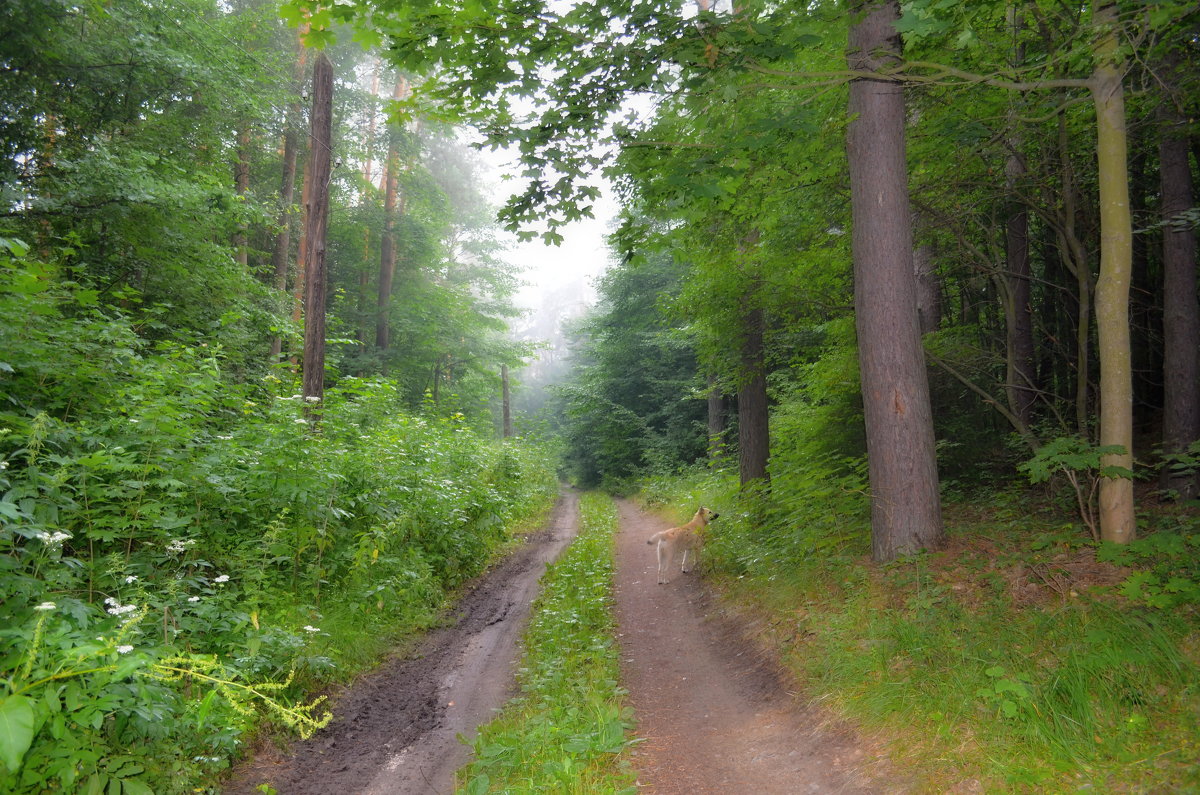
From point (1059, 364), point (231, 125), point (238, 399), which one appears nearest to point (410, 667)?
point (238, 399)

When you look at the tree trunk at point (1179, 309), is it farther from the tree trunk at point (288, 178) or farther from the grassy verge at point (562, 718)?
the tree trunk at point (288, 178)

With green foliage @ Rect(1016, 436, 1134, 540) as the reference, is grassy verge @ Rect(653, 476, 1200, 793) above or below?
below

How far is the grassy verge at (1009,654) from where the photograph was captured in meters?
2.93

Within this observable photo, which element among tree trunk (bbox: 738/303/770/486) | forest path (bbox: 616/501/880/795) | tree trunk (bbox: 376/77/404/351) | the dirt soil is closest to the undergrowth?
the dirt soil

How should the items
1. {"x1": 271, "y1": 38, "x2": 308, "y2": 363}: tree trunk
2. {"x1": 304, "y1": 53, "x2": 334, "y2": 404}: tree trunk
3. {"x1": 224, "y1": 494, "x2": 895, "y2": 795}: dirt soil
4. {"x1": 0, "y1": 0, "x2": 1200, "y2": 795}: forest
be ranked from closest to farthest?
1. {"x1": 0, "y1": 0, "x2": 1200, "y2": 795}: forest
2. {"x1": 224, "y1": 494, "x2": 895, "y2": 795}: dirt soil
3. {"x1": 304, "y1": 53, "x2": 334, "y2": 404}: tree trunk
4. {"x1": 271, "y1": 38, "x2": 308, "y2": 363}: tree trunk

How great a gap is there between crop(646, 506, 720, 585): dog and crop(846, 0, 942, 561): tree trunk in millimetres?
4645

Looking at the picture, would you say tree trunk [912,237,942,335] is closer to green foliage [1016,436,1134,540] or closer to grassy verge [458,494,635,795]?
green foliage [1016,436,1134,540]

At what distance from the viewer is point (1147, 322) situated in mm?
7453

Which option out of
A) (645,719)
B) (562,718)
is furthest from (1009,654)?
(562,718)

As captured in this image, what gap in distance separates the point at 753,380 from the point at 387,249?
17808 millimetres

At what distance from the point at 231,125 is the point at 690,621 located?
14070 millimetres

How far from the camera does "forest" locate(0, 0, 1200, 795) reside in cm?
363

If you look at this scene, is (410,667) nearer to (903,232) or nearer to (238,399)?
(238,399)

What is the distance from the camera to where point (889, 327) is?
556 centimetres
